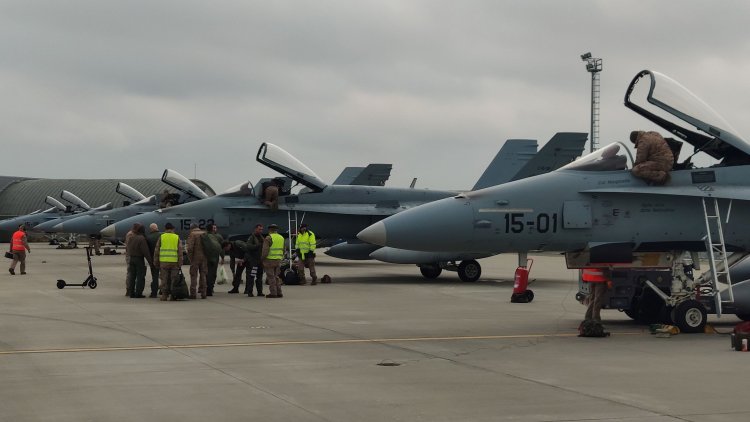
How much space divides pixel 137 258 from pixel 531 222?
9.19 m

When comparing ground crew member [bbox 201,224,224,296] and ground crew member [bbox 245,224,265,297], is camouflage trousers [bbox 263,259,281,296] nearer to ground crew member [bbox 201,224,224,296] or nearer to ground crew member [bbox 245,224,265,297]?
ground crew member [bbox 245,224,265,297]

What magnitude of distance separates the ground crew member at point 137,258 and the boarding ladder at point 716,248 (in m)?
10.7

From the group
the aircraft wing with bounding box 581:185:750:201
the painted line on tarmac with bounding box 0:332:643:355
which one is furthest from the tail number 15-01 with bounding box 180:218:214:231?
the aircraft wing with bounding box 581:185:750:201

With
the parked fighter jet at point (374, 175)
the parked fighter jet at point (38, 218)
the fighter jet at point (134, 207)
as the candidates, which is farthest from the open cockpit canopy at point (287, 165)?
the parked fighter jet at point (38, 218)

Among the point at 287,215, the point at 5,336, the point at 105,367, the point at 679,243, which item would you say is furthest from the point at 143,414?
the point at 287,215

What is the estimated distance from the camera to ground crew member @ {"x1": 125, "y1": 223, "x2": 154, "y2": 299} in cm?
1819

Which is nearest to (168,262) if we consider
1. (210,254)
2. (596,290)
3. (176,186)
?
(210,254)

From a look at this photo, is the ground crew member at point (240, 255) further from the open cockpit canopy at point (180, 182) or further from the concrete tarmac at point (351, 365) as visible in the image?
the open cockpit canopy at point (180, 182)

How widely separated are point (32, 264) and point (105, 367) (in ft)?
83.4

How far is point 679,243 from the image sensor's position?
1209 cm

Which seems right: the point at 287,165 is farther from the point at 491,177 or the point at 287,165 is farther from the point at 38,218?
the point at 38,218

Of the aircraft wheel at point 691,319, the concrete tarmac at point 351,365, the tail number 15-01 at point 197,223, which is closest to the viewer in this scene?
the concrete tarmac at point 351,365

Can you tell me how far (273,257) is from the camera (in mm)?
17891

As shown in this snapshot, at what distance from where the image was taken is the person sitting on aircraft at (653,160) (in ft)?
39.2
